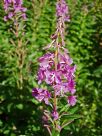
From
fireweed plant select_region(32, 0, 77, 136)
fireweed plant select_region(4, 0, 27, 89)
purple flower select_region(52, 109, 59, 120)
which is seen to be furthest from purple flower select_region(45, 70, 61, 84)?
fireweed plant select_region(4, 0, 27, 89)

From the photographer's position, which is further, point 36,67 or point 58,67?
point 36,67

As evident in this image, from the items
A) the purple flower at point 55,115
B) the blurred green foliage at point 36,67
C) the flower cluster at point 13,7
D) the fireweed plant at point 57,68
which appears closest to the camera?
the fireweed plant at point 57,68

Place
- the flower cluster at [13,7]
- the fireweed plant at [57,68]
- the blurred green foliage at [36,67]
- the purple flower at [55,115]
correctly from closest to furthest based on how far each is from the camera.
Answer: the fireweed plant at [57,68]
the purple flower at [55,115]
the flower cluster at [13,7]
the blurred green foliage at [36,67]

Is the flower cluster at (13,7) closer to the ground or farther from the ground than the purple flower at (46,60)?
farther from the ground

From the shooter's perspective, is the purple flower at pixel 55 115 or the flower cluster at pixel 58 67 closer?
the flower cluster at pixel 58 67

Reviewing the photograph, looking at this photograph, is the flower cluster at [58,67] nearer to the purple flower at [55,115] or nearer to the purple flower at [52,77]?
the purple flower at [52,77]

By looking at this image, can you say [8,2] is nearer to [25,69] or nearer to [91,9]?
[25,69]

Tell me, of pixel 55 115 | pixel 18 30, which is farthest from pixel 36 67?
pixel 55 115

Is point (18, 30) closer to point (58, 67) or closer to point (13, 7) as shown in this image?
point (13, 7)

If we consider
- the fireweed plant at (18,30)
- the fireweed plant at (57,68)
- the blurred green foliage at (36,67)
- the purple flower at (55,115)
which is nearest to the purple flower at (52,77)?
the fireweed plant at (57,68)
